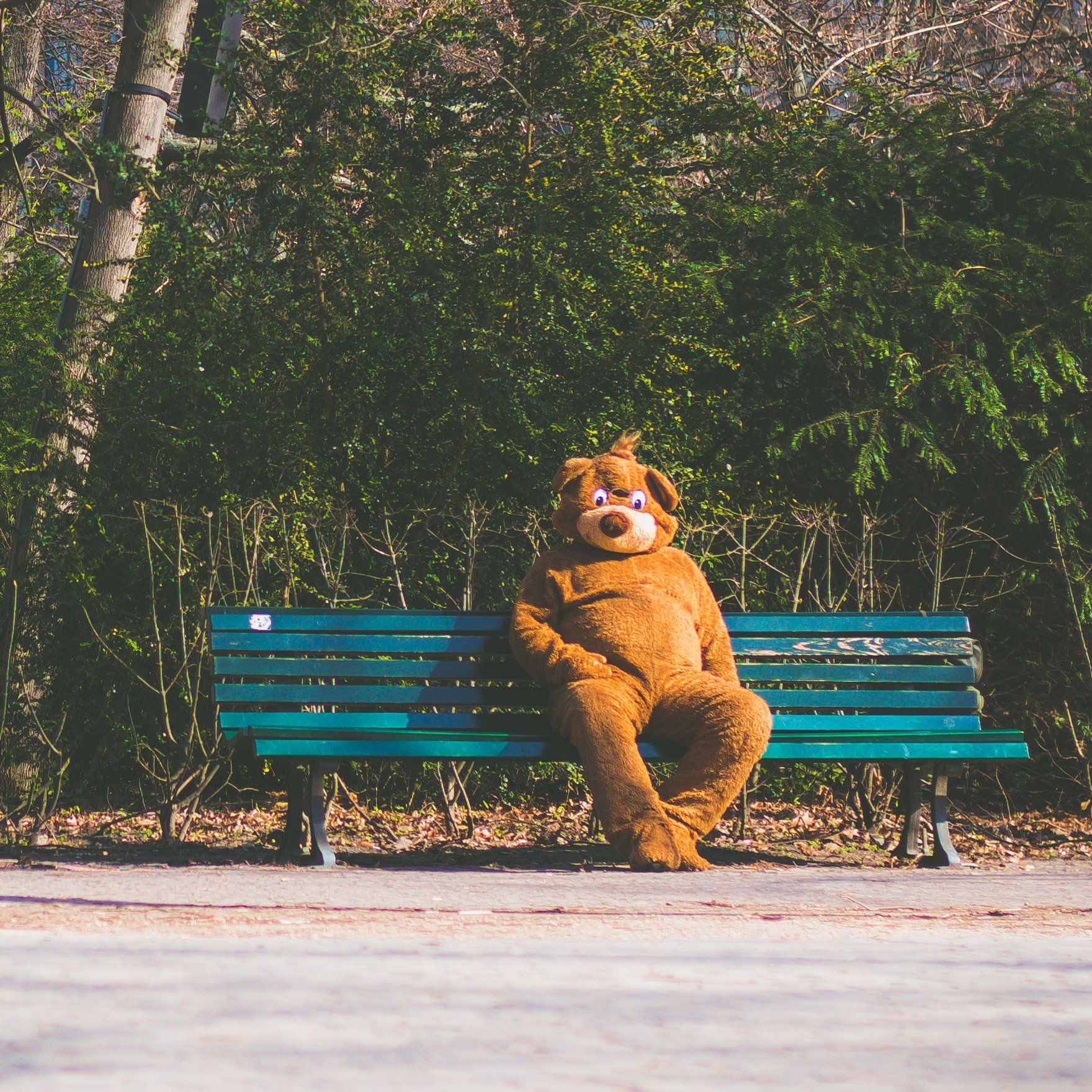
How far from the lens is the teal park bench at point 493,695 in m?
4.79

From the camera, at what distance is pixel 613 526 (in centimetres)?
521

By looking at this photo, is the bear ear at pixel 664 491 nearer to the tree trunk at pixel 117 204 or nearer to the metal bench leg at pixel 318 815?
the metal bench leg at pixel 318 815

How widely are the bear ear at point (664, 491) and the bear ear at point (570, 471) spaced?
254mm

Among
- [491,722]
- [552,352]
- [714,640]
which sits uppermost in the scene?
[552,352]

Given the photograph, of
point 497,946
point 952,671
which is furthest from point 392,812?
point 497,946

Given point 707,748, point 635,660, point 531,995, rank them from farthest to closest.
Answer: point 635,660
point 707,748
point 531,995

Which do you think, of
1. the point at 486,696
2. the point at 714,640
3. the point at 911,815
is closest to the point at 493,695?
the point at 486,696

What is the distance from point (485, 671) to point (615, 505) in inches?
32.1

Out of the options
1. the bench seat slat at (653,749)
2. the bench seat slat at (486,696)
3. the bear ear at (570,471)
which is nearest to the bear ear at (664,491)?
the bear ear at (570,471)

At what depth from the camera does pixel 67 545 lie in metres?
5.70

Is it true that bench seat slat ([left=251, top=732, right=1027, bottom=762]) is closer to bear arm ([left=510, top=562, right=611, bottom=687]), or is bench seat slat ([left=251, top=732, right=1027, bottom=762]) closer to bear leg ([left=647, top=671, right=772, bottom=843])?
bear leg ([left=647, top=671, right=772, bottom=843])

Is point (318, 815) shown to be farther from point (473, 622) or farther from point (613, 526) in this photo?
point (613, 526)

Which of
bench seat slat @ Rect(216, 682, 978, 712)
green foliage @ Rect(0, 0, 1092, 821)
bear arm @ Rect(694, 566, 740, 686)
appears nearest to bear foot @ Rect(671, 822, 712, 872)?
bear arm @ Rect(694, 566, 740, 686)

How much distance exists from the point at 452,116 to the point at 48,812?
12.1 feet
